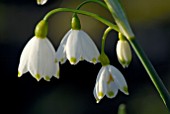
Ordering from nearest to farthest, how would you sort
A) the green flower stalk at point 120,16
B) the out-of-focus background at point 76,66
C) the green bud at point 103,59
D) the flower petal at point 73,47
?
the green flower stalk at point 120,16
the flower petal at point 73,47
the green bud at point 103,59
the out-of-focus background at point 76,66

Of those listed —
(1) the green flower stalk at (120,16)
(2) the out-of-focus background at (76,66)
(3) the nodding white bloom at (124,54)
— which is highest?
(1) the green flower stalk at (120,16)

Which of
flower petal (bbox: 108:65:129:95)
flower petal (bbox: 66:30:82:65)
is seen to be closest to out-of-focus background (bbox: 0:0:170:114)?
flower petal (bbox: 108:65:129:95)

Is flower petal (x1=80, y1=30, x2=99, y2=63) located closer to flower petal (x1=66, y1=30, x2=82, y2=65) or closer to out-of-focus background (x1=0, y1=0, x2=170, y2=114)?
flower petal (x1=66, y1=30, x2=82, y2=65)

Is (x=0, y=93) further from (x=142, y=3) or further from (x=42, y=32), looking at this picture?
(x=42, y=32)

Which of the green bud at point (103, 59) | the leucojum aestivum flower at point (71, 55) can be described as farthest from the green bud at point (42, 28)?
the green bud at point (103, 59)

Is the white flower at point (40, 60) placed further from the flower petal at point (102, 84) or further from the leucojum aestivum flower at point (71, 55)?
the flower petal at point (102, 84)

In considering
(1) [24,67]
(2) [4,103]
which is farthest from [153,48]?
(1) [24,67]

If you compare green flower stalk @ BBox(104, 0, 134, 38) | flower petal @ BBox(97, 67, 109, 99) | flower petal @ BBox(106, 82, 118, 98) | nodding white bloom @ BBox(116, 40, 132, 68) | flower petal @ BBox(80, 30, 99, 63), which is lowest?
flower petal @ BBox(106, 82, 118, 98)
